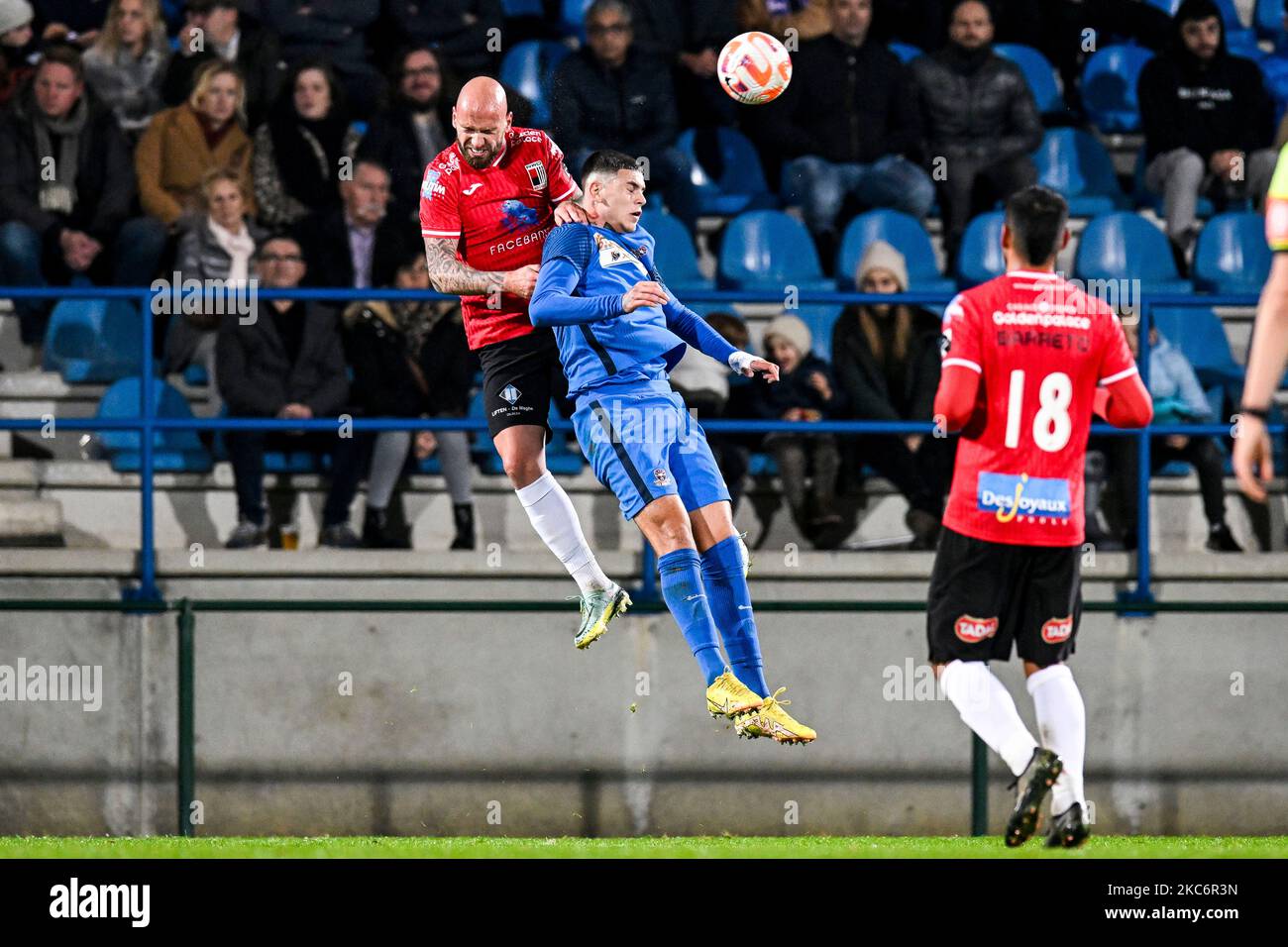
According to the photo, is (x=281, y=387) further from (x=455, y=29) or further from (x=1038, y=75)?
(x=1038, y=75)

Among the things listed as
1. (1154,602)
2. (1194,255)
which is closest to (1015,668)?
(1154,602)

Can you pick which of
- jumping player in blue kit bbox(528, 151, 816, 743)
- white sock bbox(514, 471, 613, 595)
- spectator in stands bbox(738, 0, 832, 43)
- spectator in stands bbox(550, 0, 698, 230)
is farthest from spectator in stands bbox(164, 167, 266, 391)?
jumping player in blue kit bbox(528, 151, 816, 743)

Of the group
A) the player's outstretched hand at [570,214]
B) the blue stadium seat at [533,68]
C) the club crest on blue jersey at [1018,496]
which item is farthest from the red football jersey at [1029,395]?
the blue stadium seat at [533,68]

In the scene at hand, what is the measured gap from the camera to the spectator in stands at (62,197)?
403 inches

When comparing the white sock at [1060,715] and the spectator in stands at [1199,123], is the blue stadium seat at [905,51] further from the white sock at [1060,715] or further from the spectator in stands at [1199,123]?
the white sock at [1060,715]

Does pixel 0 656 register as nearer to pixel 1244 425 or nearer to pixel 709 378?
pixel 709 378

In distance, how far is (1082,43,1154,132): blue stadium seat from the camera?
11.9 meters

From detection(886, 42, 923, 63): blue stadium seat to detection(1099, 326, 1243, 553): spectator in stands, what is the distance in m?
2.61

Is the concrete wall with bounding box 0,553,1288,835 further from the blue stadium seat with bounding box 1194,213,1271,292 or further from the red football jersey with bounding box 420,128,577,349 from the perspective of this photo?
the red football jersey with bounding box 420,128,577,349

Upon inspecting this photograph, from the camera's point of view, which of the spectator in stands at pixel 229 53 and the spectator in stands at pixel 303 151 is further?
the spectator in stands at pixel 229 53

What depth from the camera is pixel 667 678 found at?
30.3ft

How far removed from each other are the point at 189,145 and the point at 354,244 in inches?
52.8

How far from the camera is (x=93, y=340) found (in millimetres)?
10320

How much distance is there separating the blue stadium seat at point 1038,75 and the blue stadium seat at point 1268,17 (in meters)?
1.53
